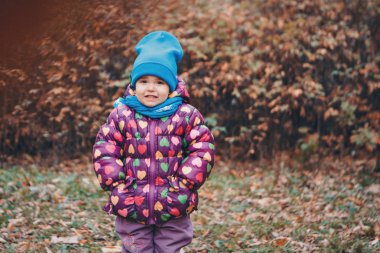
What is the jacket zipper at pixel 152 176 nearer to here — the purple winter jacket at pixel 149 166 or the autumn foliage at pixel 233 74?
the purple winter jacket at pixel 149 166

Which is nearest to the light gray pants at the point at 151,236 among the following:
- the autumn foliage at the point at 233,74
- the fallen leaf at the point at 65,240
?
the fallen leaf at the point at 65,240

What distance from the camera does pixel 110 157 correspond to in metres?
3.44

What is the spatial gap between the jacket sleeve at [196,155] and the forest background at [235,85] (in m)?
3.93

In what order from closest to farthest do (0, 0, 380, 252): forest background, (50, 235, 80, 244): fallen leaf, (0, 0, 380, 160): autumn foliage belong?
(50, 235, 80, 244): fallen leaf < (0, 0, 380, 252): forest background < (0, 0, 380, 160): autumn foliage

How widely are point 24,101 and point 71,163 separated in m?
1.27

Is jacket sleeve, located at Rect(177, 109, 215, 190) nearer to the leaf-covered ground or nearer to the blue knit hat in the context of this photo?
the blue knit hat

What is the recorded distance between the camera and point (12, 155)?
888 centimetres

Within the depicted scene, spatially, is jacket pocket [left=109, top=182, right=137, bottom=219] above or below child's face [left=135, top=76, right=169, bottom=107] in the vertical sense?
below

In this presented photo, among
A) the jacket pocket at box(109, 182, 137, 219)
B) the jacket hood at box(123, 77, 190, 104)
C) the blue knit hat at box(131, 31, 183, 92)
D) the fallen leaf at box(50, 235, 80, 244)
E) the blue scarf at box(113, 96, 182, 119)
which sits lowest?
the fallen leaf at box(50, 235, 80, 244)

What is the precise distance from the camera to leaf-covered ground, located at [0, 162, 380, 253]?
5.08 meters

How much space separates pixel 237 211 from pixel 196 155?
3209 millimetres

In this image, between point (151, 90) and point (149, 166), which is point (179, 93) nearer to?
point (151, 90)

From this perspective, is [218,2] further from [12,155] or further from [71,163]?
[12,155]

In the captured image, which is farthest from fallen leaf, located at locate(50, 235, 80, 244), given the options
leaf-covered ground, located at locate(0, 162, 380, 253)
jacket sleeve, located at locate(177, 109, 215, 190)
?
jacket sleeve, located at locate(177, 109, 215, 190)
